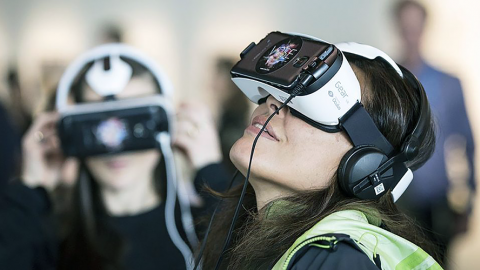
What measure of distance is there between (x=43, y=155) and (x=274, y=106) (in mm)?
1097

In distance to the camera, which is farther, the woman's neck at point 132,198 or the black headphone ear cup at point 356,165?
the woman's neck at point 132,198

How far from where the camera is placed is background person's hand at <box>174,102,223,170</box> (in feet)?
6.16

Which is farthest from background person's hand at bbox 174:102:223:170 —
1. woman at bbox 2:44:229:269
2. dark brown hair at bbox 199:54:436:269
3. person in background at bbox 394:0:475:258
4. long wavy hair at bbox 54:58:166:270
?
person in background at bbox 394:0:475:258

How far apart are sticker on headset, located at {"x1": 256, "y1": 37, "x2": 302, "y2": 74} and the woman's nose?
0.07m

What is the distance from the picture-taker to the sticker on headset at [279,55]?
1027 millimetres

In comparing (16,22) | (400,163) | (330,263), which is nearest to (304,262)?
(330,263)

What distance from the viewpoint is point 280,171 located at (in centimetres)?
101

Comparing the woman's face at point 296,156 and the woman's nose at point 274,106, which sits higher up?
the woman's nose at point 274,106

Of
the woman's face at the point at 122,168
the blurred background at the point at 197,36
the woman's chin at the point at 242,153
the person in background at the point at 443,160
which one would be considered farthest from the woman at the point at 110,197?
the person in background at the point at 443,160

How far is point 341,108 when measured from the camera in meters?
0.99

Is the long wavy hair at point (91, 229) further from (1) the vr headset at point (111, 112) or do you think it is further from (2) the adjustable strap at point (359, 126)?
(2) the adjustable strap at point (359, 126)

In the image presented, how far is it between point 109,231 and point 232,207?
2.94ft

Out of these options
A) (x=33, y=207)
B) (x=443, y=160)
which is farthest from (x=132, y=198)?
(x=443, y=160)

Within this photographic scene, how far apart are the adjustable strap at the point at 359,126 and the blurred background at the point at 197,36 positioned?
65.5 inches
